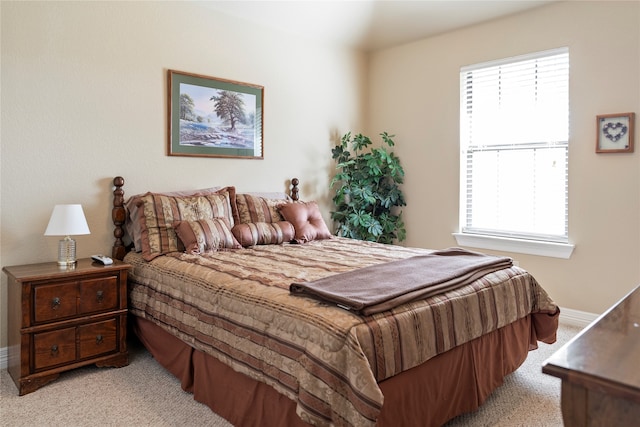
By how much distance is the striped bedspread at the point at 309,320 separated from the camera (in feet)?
5.19

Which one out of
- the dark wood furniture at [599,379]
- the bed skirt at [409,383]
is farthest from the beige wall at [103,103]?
the dark wood furniture at [599,379]

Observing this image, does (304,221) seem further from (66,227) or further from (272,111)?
(66,227)

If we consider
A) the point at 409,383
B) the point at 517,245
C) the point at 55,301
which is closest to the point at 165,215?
the point at 55,301

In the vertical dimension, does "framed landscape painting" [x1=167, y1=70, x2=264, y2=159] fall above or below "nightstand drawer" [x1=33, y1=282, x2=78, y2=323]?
above

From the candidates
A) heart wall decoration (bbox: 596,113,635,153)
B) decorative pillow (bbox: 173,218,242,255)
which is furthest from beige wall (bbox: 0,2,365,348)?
heart wall decoration (bbox: 596,113,635,153)

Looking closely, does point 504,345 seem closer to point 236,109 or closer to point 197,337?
point 197,337

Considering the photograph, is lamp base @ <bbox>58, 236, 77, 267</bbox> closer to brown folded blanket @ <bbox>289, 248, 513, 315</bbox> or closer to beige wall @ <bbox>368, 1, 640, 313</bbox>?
brown folded blanket @ <bbox>289, 248, 513, 315</bbox>

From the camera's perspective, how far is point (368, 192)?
458cm

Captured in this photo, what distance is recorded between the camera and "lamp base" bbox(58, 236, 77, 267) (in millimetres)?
2797

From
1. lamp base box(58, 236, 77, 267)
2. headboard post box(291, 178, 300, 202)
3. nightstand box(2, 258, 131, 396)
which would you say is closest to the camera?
nightstand box(2, 258, 131, 396)

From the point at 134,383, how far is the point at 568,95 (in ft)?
12.6

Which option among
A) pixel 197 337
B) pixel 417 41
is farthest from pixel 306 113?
pixel 197 337

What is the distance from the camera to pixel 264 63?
13.6ft

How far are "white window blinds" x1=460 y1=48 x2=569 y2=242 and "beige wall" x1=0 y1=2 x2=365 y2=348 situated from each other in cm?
182
